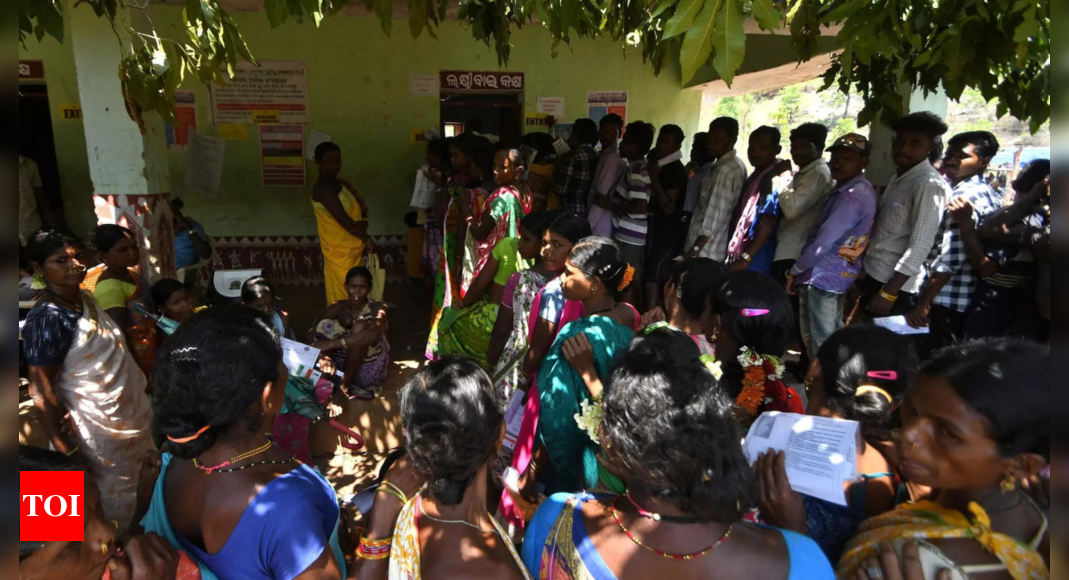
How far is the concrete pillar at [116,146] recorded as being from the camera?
3441 millimetres

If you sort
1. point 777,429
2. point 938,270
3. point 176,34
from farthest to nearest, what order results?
point 176,34 → point 938,270 → point 777,429

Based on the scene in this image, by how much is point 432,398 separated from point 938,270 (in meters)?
3.68

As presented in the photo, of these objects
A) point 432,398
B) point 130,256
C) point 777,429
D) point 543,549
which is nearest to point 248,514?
point 432,398

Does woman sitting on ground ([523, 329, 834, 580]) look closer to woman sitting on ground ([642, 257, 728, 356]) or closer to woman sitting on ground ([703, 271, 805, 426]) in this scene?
woman sitting on ground ([703, 271, 805, 426])

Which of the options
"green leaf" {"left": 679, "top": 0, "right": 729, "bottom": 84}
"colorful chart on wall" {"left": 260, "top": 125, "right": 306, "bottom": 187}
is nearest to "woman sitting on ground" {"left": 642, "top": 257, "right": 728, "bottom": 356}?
"green leaf" {"left": 679, "top": 0, "right": 729, "bottom": 84}

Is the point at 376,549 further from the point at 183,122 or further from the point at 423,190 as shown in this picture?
the point at 183,122

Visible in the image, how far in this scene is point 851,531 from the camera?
1.37 meters

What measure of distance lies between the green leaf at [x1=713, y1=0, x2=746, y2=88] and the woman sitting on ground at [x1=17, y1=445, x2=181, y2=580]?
1598 mm

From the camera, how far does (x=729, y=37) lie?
1.38m

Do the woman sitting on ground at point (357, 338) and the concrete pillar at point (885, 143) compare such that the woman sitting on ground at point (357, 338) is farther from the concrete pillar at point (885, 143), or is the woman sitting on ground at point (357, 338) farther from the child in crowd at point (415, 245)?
the concrete pillar at point (885, 143)

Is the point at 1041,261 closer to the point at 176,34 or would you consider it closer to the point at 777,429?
the point at 777,429

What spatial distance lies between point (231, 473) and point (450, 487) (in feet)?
1.67

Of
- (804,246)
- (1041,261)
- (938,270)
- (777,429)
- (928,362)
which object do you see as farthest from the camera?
(804,246)

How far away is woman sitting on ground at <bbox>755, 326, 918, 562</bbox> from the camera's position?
4.22 feet
